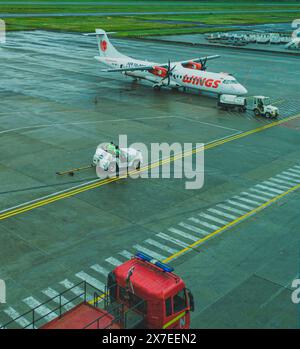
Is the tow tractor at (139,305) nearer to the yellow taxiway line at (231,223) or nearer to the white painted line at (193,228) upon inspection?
the yellow taxiway line at (231,223)

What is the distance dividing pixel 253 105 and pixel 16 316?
142 ft

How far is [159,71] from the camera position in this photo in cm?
6619

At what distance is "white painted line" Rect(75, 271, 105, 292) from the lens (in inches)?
860

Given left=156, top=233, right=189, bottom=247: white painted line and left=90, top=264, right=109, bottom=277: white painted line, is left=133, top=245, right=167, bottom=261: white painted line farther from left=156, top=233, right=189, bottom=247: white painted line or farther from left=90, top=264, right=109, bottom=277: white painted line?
left=90, top=264, right=109, bottom=277: white painted line

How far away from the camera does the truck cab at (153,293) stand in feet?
53.5

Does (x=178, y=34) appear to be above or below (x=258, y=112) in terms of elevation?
above

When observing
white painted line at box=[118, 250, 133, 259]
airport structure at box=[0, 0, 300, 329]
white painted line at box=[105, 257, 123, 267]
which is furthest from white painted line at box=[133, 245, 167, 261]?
white painted line at box=[105, 257, 123, 267]

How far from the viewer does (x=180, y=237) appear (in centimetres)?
2659

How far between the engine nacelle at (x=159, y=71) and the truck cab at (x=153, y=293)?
167ft

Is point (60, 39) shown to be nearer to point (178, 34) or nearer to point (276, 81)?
point (178, 34)

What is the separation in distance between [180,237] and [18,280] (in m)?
9.42

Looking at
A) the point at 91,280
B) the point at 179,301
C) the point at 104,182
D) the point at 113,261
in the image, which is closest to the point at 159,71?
the point at 104,182

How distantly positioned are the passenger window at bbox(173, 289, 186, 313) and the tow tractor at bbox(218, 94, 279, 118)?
40.3 m
